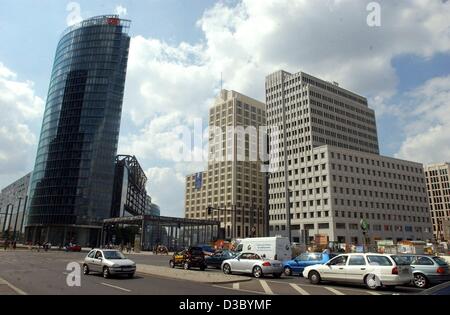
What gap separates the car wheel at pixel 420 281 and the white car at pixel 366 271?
2.25 meters

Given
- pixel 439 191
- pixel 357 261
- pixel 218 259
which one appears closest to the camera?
pixel 357 261

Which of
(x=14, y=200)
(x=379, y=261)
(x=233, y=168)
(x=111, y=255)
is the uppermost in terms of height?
(x=233, y=168)

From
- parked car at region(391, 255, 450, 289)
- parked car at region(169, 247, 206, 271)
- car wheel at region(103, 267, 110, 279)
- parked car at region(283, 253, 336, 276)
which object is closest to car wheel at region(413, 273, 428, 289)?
parked car at region(391, 255, 450, 289)

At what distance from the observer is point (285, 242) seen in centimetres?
2895

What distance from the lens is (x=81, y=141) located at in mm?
108062

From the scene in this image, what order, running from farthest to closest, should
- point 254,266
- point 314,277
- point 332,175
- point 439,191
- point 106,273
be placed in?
1. point 439,191
2. point 332,175
3. point 254,266
4. point 106,273
5. point 314,277

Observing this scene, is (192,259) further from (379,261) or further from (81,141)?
(81,141)

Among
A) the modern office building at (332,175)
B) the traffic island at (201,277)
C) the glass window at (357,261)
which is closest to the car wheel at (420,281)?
the glass window at (357,261)

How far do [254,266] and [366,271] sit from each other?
709 centimetres

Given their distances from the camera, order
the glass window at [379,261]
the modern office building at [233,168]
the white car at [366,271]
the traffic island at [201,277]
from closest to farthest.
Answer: the white car at [366,271], the glass window at [379,261], the traffic island at [201,277], the modern office building at [233,168]

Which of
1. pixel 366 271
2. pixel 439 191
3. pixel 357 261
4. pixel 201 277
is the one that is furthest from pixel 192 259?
pixel 439 191

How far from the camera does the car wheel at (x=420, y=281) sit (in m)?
16.5

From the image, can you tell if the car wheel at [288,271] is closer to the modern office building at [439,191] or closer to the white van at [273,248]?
the white van at [273,248]
